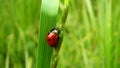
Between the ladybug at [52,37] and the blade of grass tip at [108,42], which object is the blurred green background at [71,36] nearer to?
the blade of grass tip at [108,42]

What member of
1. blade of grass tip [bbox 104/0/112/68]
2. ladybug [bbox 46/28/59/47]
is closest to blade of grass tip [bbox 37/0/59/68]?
ladybug [bbox 46/28/59/47]

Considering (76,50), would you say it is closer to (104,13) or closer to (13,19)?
(104,13)

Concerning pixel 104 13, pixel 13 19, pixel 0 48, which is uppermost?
pixel 104 13

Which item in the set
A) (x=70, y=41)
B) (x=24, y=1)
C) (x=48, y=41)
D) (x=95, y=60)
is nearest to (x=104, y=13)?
(x=95, y=60)

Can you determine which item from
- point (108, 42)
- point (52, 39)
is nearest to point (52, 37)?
point (52, 39)

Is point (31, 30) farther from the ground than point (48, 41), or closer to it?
closer to it

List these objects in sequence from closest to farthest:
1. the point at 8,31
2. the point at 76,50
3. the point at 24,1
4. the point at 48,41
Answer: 1. the point at 48,41
2. the point at 76,50
3. the point at 8,31
4. the point at 24,1

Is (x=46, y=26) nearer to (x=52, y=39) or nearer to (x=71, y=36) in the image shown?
(x=52, y=39)

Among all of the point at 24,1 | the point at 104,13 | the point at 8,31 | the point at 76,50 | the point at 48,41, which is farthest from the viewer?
the point at 24,1
